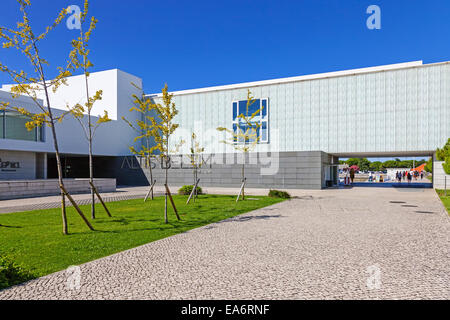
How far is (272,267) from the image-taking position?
17.0 feet

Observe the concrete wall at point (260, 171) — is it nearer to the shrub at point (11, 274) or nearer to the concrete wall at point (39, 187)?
the concrete wall at point (39, 187)

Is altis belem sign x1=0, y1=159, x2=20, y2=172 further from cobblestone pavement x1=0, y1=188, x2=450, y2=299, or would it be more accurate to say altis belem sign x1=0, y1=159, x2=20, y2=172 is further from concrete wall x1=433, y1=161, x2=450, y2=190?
concrete wall x1=433, y1=161, x2=450, y2=190

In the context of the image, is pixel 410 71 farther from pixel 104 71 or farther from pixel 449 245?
pixel 104 71

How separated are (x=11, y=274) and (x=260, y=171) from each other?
85.7 feet

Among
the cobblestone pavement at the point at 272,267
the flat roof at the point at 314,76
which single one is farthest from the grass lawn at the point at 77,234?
the flat roof at the point at 314,76

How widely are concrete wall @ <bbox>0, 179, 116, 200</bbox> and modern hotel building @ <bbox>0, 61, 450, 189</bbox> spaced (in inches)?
289

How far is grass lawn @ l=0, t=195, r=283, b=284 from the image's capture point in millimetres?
5613

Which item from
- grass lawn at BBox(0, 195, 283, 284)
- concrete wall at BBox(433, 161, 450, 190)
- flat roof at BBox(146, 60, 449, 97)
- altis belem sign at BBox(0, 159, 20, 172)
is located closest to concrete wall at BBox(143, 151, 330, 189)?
flat roof at BBox(146, 60, 449, 97)

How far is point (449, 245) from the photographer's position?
6.71 meters

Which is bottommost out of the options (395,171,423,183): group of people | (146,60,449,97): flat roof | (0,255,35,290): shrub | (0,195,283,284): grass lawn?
(395,171,423,183): group of people

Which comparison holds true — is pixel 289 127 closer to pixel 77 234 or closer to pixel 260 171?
pixel 260 171
